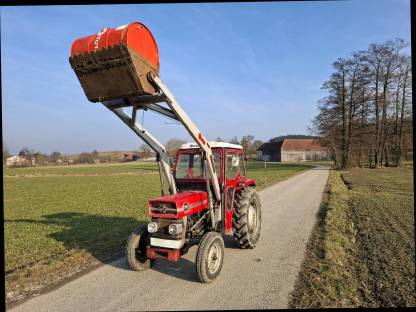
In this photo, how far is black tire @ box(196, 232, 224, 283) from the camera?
4508 mm

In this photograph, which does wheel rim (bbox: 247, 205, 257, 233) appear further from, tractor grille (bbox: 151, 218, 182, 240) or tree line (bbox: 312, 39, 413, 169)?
tree line (bbox: 312, 39, 413, 169)

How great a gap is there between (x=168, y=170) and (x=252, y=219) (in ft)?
7.68

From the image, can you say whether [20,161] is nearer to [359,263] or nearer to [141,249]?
[141,249]

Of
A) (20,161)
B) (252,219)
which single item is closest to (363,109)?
(252,219)

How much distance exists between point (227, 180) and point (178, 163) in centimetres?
114

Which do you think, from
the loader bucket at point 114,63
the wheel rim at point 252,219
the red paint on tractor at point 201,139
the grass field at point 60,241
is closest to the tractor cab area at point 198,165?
the wheel rim at point 252,219

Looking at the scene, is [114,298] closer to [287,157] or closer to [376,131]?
[376,131]

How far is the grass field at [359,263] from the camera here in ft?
13.4

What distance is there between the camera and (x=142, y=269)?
16.8 feet

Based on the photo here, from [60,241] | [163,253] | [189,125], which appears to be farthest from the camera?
[60,241]

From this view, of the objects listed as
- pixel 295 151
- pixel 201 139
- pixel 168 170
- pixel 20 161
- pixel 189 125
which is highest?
pixel 295 151

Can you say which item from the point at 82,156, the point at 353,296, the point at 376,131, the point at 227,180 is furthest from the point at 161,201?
the point at 82,156

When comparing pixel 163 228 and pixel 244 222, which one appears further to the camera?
pixel 244 222

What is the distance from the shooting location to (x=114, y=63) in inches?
152
